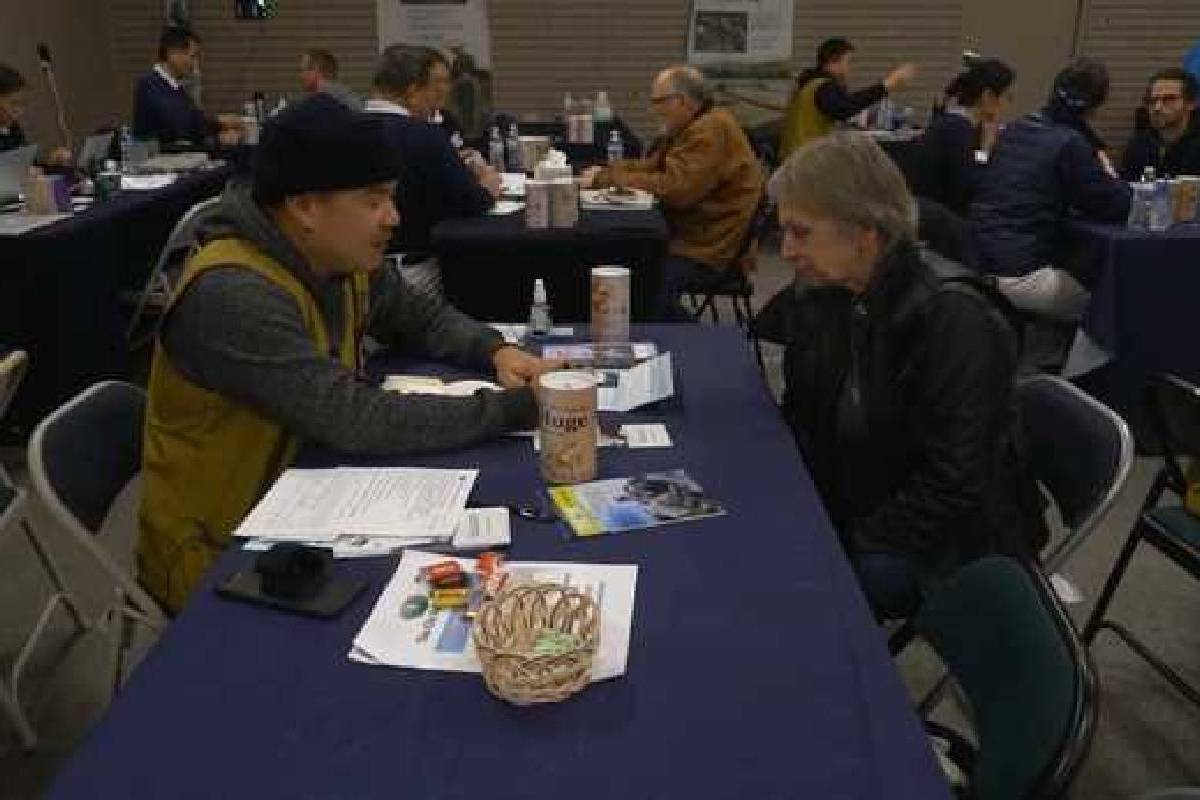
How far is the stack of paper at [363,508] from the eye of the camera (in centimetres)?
139

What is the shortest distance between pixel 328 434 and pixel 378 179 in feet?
1.31

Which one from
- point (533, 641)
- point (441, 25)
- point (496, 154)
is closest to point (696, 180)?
point (496, 154)

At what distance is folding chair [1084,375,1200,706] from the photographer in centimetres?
212

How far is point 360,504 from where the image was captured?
147 centimetres

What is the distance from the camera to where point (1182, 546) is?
7.13 feet

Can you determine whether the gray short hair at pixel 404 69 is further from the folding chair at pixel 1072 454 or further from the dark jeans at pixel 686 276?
the folding chair at pixel 1072 454

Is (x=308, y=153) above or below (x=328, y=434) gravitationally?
above

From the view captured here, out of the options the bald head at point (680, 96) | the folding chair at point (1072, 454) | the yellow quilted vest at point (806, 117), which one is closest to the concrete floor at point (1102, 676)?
the folding chair at point (1072, 454)

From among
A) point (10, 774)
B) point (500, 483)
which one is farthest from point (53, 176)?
point (500, 483)

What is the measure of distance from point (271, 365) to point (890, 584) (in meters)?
1.09

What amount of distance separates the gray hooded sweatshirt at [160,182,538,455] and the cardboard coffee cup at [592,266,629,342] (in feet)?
1.62

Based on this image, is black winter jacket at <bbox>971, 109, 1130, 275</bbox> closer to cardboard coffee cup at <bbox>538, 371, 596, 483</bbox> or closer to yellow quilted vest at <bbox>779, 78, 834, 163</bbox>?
yellow quilted vest at <bbox>779, 78, 834, 163</bbox>

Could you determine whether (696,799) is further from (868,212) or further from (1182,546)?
(1182,546)

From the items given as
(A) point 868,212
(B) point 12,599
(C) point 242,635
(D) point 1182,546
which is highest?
(A) point 868,212
